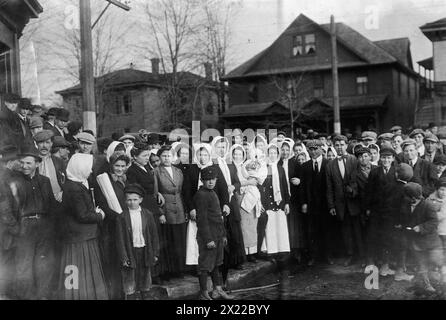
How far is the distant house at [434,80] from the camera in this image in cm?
625

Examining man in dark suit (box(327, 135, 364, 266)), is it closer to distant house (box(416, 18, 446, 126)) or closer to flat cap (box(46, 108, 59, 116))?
distant house (box(416, 18, 446, 126))

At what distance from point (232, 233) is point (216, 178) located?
2.37 feet

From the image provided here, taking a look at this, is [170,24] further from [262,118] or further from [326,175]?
[262,118]

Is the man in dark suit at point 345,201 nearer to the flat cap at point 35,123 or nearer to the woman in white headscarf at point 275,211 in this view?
the woman in white headscarf at point 275,211

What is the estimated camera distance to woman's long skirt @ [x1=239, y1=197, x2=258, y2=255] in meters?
5.36

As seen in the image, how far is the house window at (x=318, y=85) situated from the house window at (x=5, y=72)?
31.0ft

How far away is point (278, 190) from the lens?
5.42 m

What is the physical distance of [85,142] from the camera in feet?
14.8

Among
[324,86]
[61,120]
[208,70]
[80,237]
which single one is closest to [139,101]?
[61,120]

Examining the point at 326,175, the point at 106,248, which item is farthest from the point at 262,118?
the point at 106,248

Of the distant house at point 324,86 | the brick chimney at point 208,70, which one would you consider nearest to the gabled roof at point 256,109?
the distant house at point 324,86

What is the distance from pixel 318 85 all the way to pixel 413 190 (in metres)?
9.54

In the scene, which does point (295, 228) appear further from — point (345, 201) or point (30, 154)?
point (30, 154)

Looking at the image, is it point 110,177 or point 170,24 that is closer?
point 110,177
